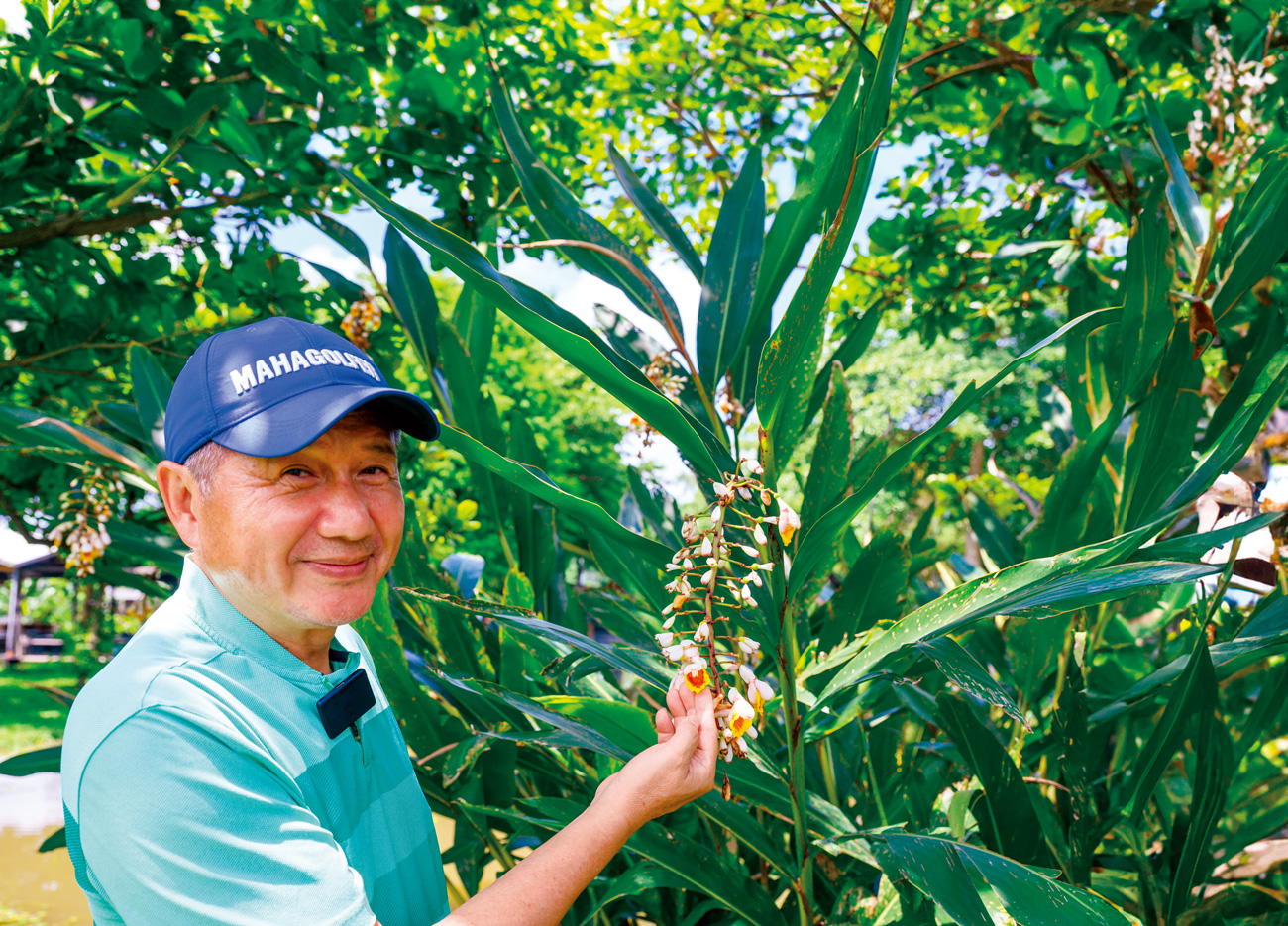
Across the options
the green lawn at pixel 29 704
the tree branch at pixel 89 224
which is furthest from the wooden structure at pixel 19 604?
the tree branch at pixel 89 224

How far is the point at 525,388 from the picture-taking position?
31.0 feet

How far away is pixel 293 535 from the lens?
2.48ft

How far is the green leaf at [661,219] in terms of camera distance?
1.06 metres

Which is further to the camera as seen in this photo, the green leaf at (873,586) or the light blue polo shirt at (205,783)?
the green leaf at (873,586)

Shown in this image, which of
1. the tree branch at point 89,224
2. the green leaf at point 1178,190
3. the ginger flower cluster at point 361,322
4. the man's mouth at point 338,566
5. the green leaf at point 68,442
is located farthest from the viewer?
the ginger flower cluster at point 361,322

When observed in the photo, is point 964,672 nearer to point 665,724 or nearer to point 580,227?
point 665,724

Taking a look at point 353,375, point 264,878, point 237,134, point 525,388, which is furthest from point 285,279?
point 525,388

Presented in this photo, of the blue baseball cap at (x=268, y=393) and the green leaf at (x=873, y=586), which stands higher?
the blue baseball cap at (x=268, y=393)

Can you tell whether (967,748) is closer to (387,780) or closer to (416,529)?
(387,780)

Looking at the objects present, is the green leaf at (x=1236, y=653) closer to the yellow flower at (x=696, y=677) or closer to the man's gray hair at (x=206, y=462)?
the yellow flower at (x=696, y=677)

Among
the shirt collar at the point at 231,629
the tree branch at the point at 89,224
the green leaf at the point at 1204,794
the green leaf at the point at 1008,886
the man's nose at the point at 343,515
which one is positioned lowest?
the green leaf at the point at 1204,794

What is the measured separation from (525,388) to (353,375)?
8.73m

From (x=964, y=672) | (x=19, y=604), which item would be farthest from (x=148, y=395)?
(x=19, y=604)

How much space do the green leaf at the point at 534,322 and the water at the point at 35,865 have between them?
2.47 m
